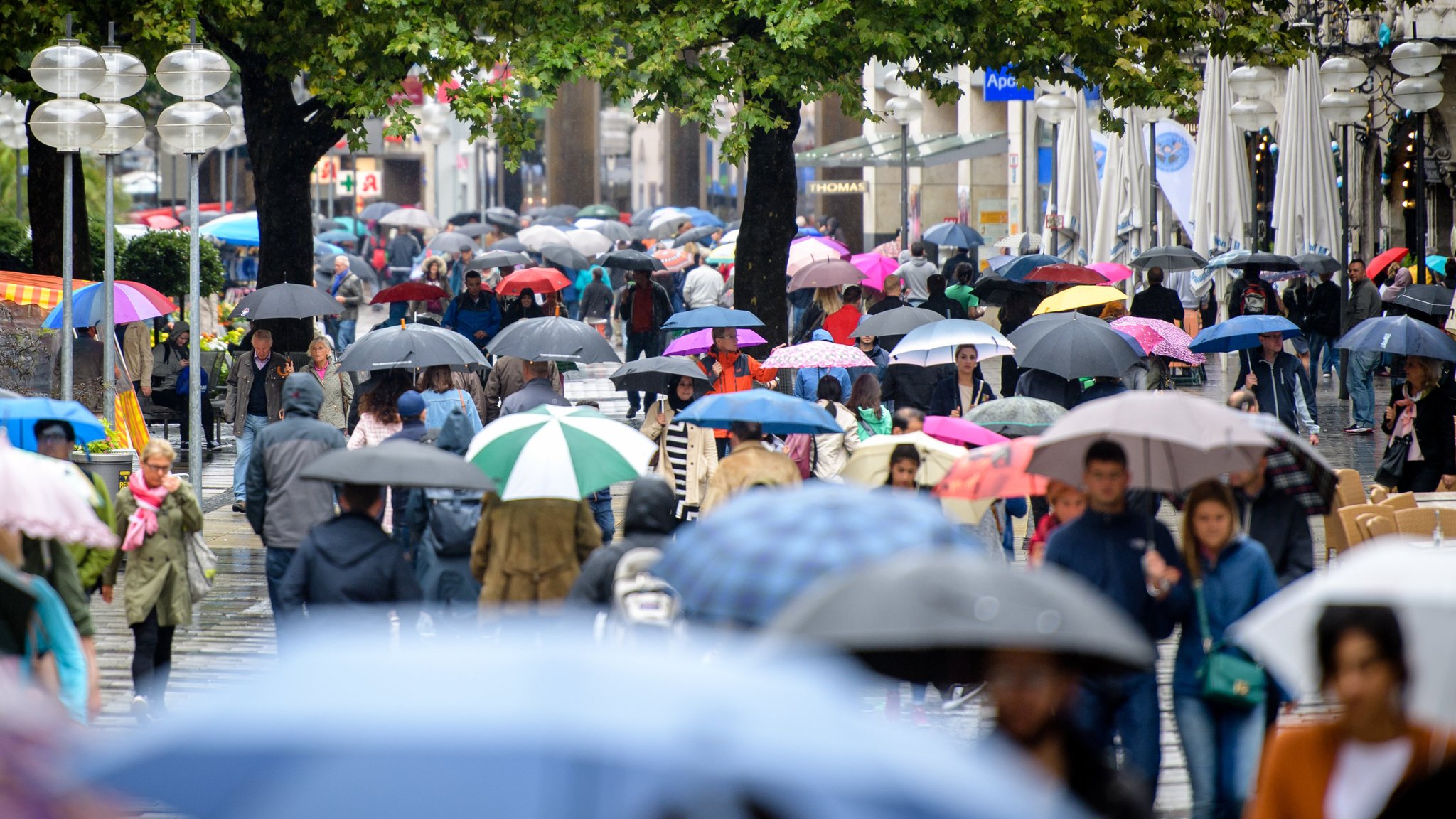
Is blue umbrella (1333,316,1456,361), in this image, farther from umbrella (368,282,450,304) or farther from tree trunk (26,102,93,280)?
tree trunk (26,102,93,280)

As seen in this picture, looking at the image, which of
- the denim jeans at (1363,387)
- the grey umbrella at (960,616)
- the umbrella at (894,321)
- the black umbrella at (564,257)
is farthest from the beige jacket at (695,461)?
the black umbrella at (564,257)

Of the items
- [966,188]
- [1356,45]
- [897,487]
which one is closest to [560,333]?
[897,487]

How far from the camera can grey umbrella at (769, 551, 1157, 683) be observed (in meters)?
4.33

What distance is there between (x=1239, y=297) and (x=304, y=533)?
1536 cm

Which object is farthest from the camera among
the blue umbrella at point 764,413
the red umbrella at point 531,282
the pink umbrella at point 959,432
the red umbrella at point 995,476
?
the red umbrella at point 531,282

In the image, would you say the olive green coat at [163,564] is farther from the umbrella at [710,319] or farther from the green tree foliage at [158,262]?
the green tree foliage at [158,262]

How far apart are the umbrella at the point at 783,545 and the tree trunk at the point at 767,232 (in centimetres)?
1335

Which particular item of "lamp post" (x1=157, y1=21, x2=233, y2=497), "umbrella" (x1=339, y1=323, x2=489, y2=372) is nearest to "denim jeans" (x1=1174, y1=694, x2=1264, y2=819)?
"umbrella" (x1=339, y1=323, x2=489, y2=372)

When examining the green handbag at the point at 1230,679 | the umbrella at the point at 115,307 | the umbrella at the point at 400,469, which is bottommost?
the green handbag at the point at 1230,679

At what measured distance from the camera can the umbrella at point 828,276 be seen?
21.9 m

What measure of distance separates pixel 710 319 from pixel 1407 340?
17.9 feet

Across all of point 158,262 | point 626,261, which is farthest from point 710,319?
point 158,262

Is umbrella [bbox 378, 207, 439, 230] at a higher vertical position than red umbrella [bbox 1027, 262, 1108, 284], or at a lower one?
higher

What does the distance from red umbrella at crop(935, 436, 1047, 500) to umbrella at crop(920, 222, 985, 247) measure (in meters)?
25.9
